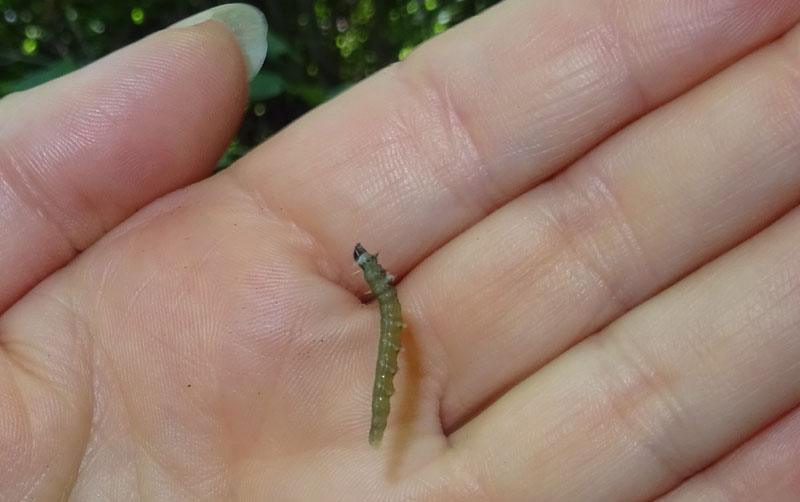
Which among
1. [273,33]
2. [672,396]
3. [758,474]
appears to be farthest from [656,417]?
[273,33]

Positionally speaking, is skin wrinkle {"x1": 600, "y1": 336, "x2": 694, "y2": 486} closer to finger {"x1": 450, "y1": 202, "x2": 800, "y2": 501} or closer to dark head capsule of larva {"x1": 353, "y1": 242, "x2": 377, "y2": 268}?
finger {"x1": 450, "y1": 202, "x2": 800, "y2": 501}

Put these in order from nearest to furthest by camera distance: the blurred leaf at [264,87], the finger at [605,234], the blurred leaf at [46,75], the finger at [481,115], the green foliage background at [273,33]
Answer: the finger at [605,234] < the finger at [481,115] < the blurred leaf at [46,75] < the blurred leaf at [264,87] < the green foliage background at [273,33]

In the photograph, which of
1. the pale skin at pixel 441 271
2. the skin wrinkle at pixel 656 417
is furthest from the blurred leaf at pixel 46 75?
the skin wrinkle at pixel 656 417

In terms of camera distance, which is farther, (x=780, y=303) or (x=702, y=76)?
(x=702, y=76)

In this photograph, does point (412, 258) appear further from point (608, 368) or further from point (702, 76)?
point (702, 76)

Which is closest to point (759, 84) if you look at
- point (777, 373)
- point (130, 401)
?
point (777, 373)

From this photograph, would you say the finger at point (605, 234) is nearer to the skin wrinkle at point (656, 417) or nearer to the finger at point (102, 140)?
the skin wrinkle at point (656, 417)
